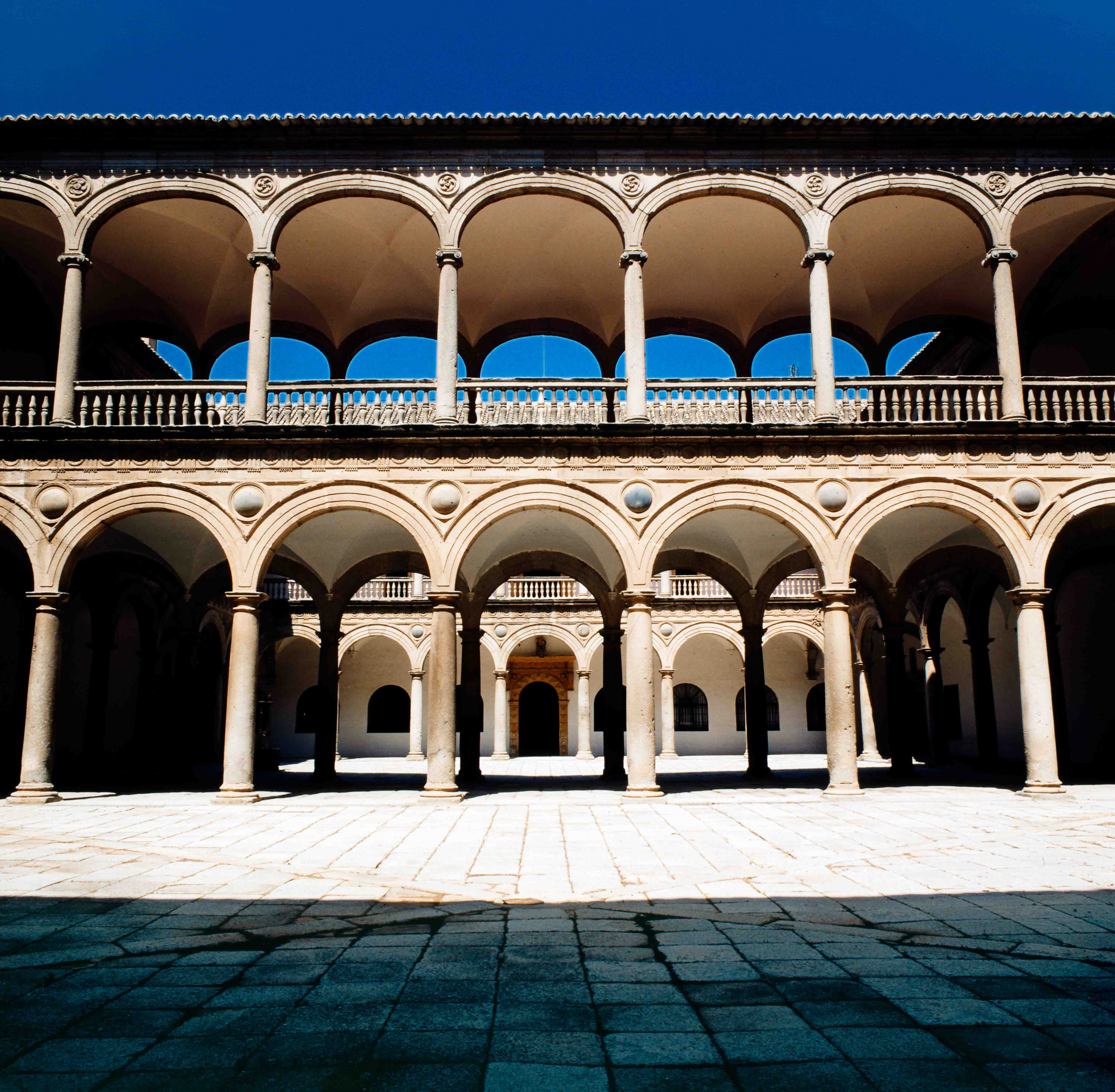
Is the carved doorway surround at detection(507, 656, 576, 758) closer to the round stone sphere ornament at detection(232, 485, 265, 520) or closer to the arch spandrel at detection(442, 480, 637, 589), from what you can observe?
the arch spandrel at detection(442, 480, 637, 589)

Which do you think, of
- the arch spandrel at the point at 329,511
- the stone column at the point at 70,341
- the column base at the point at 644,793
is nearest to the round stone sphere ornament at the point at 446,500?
the arch spandrel at the point at 329,511

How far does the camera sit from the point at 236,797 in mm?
12305

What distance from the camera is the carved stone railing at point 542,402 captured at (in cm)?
1322

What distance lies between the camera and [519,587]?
27.7 metres

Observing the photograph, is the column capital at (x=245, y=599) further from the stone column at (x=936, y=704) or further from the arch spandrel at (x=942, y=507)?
the stone column at (x=936, y=704)

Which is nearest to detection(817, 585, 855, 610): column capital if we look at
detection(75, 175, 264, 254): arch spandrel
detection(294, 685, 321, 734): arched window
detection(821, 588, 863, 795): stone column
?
detection(821, 588, 863, 795): stone column

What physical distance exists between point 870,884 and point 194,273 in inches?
591

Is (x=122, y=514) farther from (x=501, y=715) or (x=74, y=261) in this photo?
(x=501, y=715)

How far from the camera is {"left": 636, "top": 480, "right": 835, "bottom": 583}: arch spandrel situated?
12703mm

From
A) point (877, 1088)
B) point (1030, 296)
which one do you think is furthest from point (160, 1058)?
→ point (1030, 296)

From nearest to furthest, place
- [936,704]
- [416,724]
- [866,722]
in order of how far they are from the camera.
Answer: [936,704]
[866,722]
[416,724]

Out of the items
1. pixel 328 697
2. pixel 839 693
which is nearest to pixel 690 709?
pixel 328 697

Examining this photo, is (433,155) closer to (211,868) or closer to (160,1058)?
(211,868)

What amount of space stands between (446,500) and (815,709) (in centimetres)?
1985
